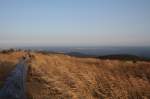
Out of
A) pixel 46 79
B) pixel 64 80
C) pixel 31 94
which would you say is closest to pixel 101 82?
pixel 64 80

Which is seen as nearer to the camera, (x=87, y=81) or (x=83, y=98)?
(x=83, y=98)

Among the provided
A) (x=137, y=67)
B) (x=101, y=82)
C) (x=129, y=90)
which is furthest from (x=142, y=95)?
(x=137, y=67)

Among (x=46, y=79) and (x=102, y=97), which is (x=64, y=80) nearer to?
(x=46, y=79)

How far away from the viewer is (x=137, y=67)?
76.0ft

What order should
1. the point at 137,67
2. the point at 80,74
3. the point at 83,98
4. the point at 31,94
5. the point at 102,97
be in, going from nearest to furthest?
the point at 31,94, the point at 83,98, the point at 102,97, the point at 80,74, the point at 137,67

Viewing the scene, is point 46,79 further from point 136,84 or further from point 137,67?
point 137,67

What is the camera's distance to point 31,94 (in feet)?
37.2

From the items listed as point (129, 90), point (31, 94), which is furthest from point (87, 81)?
point (31, 94)

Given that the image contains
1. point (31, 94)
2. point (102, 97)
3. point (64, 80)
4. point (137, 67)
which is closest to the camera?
point (31, 94)

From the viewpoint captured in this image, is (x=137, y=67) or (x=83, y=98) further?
(x=137, y=67)

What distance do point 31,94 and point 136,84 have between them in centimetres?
650

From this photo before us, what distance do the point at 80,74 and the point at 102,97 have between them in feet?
9.25

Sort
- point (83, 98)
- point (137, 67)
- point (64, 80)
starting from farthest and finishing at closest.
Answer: point (137, 67) < point (64, 80) < point (83, 98)

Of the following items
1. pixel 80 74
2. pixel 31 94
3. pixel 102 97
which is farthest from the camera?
pixel 80 74
